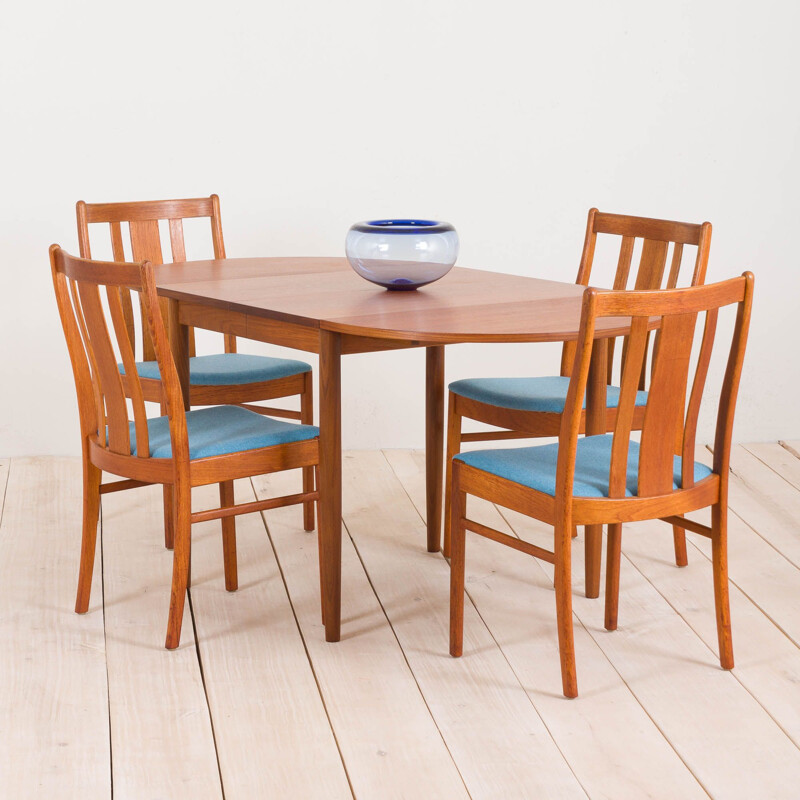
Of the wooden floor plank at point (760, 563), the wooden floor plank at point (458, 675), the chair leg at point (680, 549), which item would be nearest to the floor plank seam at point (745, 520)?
the wooden floor plank at point (760, 563)

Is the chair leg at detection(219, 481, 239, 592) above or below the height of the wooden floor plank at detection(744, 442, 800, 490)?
above

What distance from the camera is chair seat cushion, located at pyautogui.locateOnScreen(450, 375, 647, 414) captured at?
2750 millimetres

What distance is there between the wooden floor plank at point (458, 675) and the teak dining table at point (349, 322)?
159 millimetres

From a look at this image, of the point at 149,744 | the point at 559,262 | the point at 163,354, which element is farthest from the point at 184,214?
the point at 149,744

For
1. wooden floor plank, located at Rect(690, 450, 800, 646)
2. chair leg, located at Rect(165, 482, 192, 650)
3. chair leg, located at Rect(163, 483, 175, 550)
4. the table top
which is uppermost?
the table top

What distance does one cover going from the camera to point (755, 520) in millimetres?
3350

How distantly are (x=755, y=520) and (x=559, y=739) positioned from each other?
1.51 meters

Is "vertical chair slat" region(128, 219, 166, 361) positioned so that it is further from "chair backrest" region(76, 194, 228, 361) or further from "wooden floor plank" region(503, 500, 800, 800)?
"wooden floor plank" region(503, 500, 800, 800)

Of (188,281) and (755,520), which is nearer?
(188,281)

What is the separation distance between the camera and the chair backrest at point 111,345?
2201mm

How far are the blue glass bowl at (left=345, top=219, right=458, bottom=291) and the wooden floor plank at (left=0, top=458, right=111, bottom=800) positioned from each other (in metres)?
1.03

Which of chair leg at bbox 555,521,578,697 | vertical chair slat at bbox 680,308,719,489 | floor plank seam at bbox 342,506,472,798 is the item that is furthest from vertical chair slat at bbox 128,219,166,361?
vertical chair slat at bbox 680,308,719,489

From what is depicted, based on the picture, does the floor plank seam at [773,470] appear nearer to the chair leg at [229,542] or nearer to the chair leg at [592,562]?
the chair leg at [592,562]

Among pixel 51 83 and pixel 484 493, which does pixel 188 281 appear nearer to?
pixel 484 493
